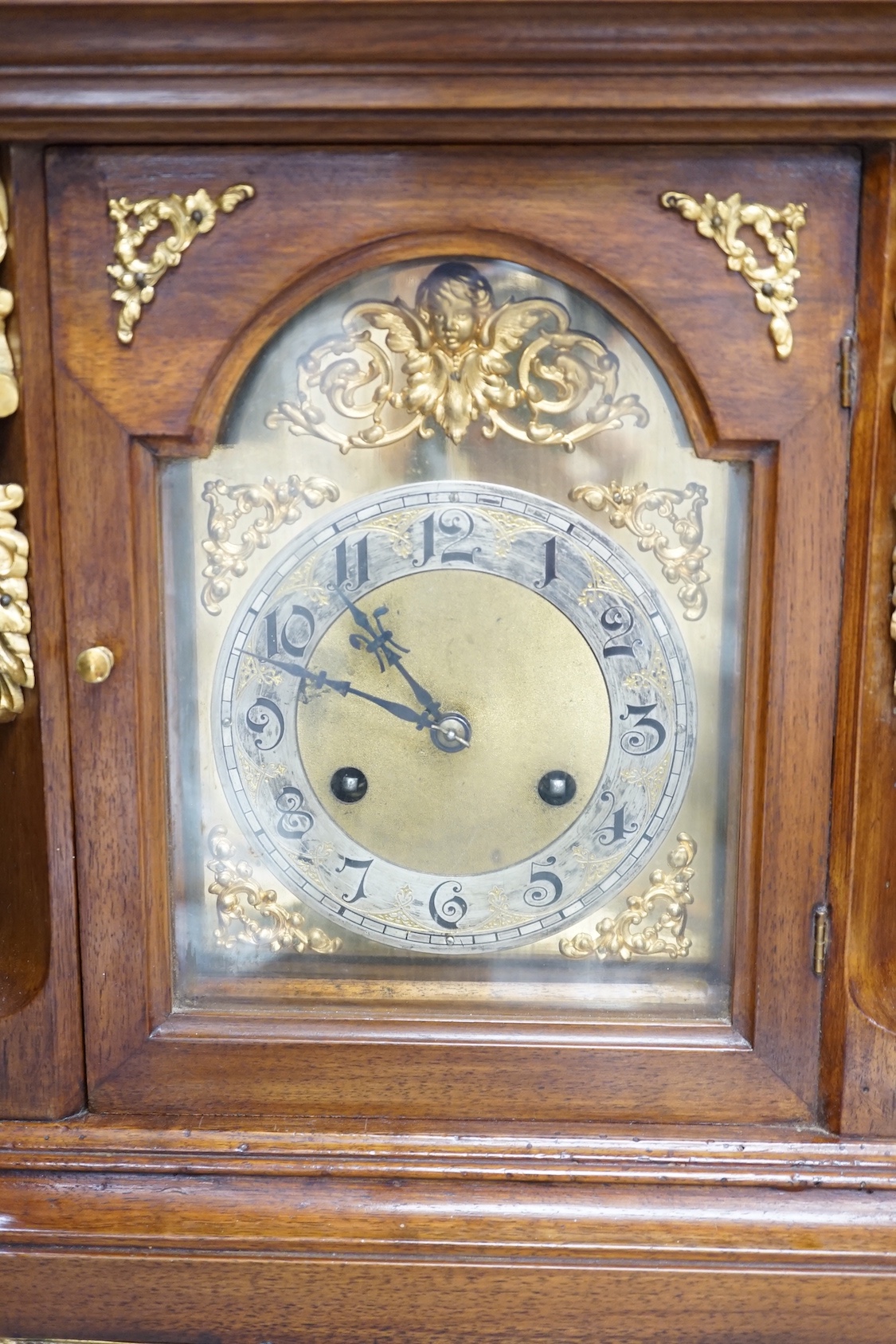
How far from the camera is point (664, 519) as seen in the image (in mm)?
886

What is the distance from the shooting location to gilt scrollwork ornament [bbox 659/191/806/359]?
0.82 metres

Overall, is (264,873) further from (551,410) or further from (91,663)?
(551,410)

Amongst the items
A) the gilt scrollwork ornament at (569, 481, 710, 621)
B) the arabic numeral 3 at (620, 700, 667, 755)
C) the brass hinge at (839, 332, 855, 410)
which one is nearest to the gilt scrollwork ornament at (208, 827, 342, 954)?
the arabic numeral 3 at (620, 700, 667, 755)

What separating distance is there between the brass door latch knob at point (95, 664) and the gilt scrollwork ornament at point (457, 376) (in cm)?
20

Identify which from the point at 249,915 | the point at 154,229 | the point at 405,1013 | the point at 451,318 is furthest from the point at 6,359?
the point at 405,1013

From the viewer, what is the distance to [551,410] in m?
0.87

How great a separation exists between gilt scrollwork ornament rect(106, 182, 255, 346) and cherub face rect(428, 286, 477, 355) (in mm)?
144

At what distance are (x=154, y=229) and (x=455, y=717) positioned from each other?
396 mm

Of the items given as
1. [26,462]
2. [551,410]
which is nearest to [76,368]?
[26,462]

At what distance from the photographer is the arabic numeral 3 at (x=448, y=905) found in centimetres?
94

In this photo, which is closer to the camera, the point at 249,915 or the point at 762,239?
the point at 762,239

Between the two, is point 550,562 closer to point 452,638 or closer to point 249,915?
point 452,638

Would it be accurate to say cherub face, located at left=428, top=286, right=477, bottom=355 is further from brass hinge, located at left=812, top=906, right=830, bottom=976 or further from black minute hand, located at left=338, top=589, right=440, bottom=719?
brass hinge, located at left=812, top=906, right=830, bottom=976

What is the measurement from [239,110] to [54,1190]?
768mm
